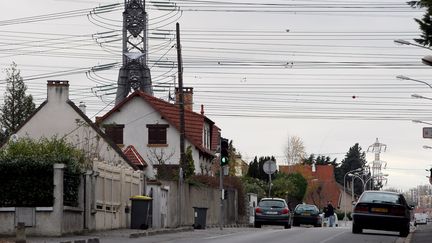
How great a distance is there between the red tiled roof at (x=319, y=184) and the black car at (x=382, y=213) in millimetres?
83368

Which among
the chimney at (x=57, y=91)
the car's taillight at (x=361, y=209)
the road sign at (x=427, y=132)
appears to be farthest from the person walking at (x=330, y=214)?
the car's taillight at (x=361, y=209)

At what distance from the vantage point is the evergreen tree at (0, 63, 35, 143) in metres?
67.8

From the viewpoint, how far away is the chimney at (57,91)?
49247 mm

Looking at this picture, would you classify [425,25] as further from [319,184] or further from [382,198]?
[319,184]

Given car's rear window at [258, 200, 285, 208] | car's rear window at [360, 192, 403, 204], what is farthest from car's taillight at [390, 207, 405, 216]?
car's rear window at [258, 200, 285, 208]

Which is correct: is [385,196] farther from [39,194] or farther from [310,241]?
[39,194]

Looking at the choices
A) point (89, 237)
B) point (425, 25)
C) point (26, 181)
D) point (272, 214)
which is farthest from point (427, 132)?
point (425, 25)

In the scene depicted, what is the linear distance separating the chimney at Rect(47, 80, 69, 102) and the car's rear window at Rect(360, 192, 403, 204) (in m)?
23.7

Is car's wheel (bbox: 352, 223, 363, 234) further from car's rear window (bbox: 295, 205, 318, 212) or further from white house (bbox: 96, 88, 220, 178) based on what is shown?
white house (bbox: 96, 88, 220, 178)

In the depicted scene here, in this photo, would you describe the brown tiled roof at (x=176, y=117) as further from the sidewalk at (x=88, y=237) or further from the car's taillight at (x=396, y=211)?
the car's taillight at (x=396, y=211)

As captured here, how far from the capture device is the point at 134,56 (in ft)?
224

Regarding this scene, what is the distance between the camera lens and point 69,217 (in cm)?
2823

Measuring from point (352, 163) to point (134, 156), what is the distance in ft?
366

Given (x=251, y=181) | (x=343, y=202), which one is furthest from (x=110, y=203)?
(x=343, y=202)
